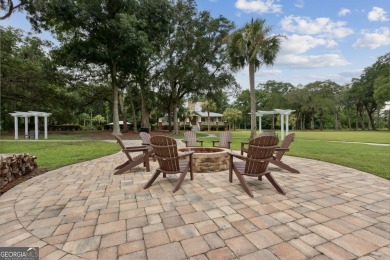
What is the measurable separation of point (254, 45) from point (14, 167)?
40.1 feet

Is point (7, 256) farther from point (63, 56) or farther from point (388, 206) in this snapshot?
point (63, 56)

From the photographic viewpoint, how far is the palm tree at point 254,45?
12.5 metres

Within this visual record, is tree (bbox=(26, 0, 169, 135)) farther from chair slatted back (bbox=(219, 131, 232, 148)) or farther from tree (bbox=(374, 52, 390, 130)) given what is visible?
tree (bbox=(374, 52, 390, 130))

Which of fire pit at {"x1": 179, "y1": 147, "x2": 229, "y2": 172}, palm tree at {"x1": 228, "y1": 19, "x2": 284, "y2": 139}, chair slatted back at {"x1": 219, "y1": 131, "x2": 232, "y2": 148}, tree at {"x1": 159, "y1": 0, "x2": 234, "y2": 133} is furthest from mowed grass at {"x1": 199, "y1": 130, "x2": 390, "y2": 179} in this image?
tree at {"x1": 159, "y1": 0, "x2": 234, "y2": 133}

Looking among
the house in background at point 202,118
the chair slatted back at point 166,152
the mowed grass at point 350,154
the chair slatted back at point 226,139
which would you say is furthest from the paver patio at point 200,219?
the house in background at point 202,118

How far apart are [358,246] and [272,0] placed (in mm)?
10043

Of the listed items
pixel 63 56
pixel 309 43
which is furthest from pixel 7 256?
pixel 63 56

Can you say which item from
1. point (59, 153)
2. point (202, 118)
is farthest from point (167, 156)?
point (202, 118)

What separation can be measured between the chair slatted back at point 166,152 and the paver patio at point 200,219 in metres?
0.37

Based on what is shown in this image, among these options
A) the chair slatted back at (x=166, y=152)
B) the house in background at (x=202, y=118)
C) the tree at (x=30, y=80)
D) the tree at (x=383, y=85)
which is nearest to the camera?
the chair slatted back at (x=166, y=152)

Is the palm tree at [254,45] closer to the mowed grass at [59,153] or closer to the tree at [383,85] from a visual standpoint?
the mowed grass at [59,153]

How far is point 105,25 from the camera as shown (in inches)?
618

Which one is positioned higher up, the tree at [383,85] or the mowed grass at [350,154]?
the tree at [383,85]

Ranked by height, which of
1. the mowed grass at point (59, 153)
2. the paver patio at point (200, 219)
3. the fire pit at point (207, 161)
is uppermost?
the fire pit at point (207, 161)
